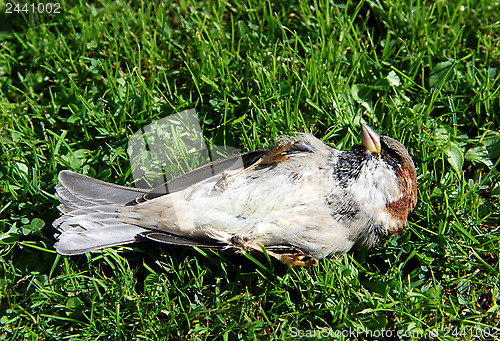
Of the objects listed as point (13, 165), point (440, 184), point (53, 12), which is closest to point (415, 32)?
point (440, 184)

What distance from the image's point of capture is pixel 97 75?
360cm

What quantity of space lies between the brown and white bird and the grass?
210 millimetres

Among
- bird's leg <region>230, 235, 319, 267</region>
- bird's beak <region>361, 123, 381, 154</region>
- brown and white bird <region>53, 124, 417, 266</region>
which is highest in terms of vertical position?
bird's beak <region>361, 123, 381, 154</region>

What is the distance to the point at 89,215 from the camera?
284 centimetres

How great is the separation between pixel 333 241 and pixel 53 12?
2.94 m

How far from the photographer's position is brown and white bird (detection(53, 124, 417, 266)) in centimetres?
270

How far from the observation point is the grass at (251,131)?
284cm

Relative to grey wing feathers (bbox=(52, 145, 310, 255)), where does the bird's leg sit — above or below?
below

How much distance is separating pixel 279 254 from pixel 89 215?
47.2 inches

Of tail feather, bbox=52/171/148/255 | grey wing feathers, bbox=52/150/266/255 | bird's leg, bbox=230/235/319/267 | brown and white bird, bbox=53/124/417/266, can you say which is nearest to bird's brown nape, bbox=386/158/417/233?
brown and white bird, bbox=53/124/417/266

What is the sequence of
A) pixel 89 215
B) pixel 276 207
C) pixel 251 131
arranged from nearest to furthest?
pixel 276 207
pixel 89 215
pixel 251 131

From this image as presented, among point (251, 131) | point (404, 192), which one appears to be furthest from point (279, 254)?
point (251, 131)

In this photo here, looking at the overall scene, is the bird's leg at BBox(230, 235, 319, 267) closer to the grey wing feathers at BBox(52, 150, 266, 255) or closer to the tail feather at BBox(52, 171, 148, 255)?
the grey wing feathers at BBox(52, 150, 266, 255)

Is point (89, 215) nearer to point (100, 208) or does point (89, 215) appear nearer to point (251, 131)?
point (100, 208)
